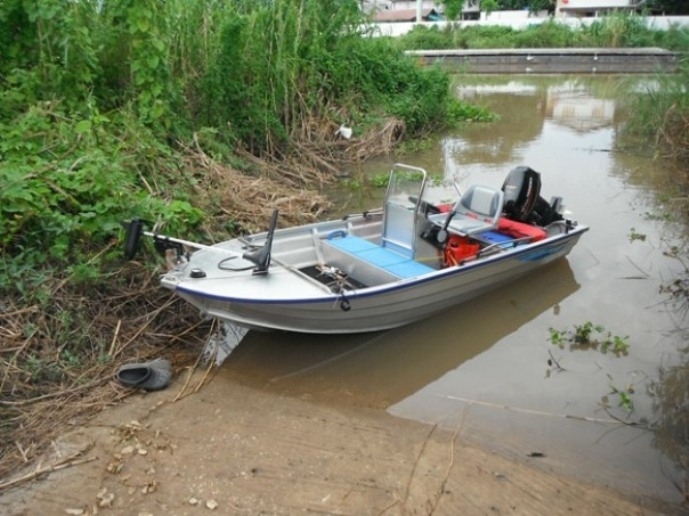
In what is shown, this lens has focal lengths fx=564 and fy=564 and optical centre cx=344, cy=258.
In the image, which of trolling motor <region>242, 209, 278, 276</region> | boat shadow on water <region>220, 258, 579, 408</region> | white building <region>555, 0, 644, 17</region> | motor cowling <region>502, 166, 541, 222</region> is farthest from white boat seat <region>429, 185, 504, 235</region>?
white building <region>555, 0, 644, 17</region>

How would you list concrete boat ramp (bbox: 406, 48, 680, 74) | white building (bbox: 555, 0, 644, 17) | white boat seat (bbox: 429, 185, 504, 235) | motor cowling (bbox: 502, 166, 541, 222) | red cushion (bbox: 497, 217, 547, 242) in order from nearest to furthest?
white boat seat (bbox: 429, 185, 504, 235) < red cushion (bbox: 497, 217, 547, 242) < motor cowling (bbox: 502, 166, 541, 222) < concrete boat ramp (bbox: 406, 48, 680, 74) < white building (bbox: 555, 0, 644, 17)

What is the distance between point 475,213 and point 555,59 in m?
24.1

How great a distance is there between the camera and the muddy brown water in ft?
12.9

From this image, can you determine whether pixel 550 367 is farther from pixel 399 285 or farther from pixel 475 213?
pixel 475 213

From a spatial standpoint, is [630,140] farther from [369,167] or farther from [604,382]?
[604,382]

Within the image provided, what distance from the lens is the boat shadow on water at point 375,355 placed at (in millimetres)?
4570

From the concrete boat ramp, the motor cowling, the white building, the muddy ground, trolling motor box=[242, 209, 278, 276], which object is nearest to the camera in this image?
the muddy ground

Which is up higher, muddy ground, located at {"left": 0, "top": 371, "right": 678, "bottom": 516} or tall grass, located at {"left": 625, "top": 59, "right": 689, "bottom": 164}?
tall grass, located at {"left": 625, "top": 59, "right": 689, "bottom": 164}

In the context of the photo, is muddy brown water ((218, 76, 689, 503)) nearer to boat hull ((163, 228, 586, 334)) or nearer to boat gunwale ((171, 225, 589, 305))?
boat hull ((163, 228, 586, 334))

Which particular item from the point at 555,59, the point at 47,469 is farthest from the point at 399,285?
the point at 555,59

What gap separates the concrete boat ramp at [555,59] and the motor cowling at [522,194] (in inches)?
751

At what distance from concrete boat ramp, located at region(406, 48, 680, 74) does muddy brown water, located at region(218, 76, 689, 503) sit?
19.5 m

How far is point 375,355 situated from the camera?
16.4ft

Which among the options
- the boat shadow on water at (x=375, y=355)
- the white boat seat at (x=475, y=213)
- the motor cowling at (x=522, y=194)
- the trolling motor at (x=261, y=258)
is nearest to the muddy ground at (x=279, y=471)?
the boat shadow on water at (x=375, y=355)
